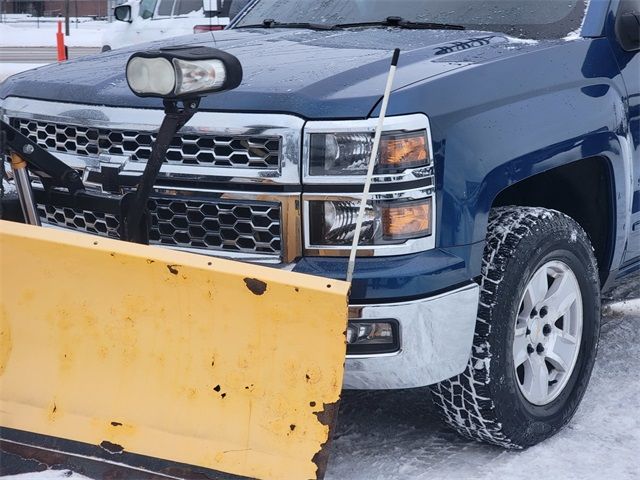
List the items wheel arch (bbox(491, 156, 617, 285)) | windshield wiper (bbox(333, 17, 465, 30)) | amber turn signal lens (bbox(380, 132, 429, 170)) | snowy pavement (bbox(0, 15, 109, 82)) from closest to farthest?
1. amber turn signal lens (bbox(380, 132, 429, 170))
2. wheel arch (bbox(491, 156, 617, 285))
3. windshield wiper (bbox(333, 17, 465, 30))
4. snowy pavement (bbox(0, 15, 109, 82))

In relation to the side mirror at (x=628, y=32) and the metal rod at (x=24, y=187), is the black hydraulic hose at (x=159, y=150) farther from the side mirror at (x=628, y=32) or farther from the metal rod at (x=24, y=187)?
the side mirror at (x=628, y=32)

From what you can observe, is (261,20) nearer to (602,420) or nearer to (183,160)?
(183,160)

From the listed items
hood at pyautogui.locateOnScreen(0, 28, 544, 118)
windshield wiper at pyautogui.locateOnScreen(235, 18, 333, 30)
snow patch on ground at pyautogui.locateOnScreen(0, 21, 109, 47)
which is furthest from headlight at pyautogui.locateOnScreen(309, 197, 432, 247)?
snow patch on ground at pyautogui.locateOnScreen(0, 21, 109, 47)

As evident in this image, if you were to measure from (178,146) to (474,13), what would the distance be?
1.49 m

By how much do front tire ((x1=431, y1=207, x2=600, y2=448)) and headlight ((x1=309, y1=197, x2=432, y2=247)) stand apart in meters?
0.33

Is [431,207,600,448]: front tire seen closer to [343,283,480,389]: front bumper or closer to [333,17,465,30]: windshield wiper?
[343,283,480,389]: front bumper

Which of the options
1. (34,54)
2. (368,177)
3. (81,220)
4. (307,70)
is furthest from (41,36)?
(368,177)

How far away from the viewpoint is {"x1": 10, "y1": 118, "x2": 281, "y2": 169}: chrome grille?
8.88 feet

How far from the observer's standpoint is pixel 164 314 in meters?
2.49

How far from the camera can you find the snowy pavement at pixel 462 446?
296 centimetres

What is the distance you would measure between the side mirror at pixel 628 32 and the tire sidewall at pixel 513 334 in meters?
0.82

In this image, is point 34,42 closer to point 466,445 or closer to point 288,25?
point 288,25

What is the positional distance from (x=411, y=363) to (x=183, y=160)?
3.03ft

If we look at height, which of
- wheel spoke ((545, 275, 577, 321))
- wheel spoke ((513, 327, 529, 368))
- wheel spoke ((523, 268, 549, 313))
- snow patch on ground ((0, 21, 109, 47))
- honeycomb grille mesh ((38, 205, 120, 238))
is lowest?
snow patch on ground ((0, 21, 109, 47))
